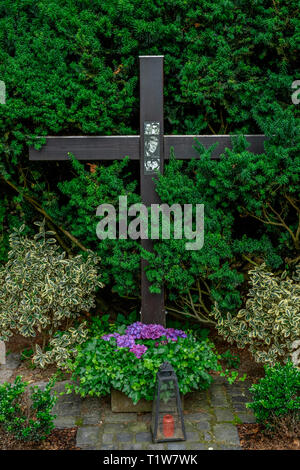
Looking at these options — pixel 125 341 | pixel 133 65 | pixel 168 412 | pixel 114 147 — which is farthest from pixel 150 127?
pixel 168 412

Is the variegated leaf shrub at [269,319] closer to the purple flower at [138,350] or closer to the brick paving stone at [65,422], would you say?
the purple flower at [138,350]

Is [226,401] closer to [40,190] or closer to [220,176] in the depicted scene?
[220,176]

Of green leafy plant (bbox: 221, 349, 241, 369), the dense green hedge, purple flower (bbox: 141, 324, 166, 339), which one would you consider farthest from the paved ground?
the dense green hedge

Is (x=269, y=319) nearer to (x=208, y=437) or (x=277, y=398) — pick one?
(x=277, y=398)

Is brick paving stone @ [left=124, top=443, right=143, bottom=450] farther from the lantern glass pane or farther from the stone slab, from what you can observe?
the stone slab

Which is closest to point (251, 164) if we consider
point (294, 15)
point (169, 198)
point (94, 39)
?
point (169, 198)

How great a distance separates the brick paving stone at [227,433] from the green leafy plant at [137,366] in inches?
12.3

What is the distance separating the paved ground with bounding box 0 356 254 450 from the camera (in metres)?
3.09

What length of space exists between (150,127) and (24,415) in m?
2.30

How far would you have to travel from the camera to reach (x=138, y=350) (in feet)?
11.7

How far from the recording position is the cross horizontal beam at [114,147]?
387cm

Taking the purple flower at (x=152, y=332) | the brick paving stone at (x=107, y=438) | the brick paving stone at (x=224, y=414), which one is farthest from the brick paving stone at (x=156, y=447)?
the purple flower at (x=152, y=332)

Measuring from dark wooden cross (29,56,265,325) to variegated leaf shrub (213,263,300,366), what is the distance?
0.67m

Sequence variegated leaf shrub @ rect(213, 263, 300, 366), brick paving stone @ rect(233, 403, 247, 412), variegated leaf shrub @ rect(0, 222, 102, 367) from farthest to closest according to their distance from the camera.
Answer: variegated leaf shrub @ rect(0, 222, 102, 367) → variegated leaf shrub @ rect(213, 263, 300, 366) → brick paving stone @ rect(233, 403, 247, 412)
